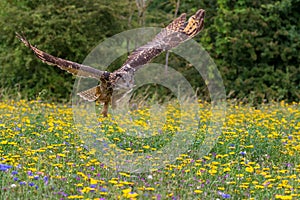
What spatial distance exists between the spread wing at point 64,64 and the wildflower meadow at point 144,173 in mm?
728

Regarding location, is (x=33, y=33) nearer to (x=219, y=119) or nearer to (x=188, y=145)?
(x=219, y=119)

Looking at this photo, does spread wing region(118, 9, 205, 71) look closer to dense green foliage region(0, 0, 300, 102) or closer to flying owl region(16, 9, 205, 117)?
flying owl region(16, 9, 205, 117)

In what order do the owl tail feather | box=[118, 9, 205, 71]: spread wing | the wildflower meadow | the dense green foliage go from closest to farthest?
the wildflower meadow < the owl tail feather < box=[118, 9, 205, 71]: spread wing < the dense green foliage

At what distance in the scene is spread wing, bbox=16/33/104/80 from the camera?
192 inches

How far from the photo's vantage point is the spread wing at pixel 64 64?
488 centimetres

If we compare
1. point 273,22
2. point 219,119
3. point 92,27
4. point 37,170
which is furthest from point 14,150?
point 273,22

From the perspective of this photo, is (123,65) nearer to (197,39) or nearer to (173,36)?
(173,36)

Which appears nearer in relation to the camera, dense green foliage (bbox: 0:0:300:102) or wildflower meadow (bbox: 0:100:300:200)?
wildflower meadow (bbox: 0:100:300:200)

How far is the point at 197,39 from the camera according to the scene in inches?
701

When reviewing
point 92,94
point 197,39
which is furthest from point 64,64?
point 197,39

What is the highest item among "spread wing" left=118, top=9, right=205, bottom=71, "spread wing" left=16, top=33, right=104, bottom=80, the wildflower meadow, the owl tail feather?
"spread wing" left=118, top=9, right=205, bottom=71

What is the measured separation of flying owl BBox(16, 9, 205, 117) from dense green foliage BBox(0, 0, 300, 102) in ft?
29.1

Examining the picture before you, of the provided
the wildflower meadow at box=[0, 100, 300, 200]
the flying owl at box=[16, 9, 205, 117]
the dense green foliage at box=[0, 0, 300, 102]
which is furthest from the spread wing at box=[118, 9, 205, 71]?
the dense green foliage at box=[0, 0, 300, 102]

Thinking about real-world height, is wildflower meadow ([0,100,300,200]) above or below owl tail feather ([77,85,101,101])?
below
